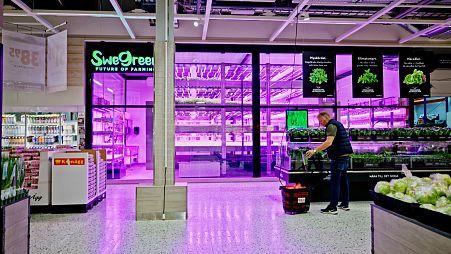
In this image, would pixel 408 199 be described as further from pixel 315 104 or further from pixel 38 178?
pixel 315 104

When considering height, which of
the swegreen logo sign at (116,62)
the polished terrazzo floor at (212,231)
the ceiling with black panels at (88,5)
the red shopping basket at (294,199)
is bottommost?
the polished terrazzo floor at (212,231)

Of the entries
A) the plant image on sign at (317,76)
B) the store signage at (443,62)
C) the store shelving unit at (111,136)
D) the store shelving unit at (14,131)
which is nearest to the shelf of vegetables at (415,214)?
the plant image on sign at (317,76)

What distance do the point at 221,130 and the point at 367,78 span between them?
4679 mm

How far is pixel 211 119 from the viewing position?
11.8m

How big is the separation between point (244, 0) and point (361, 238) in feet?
18.4

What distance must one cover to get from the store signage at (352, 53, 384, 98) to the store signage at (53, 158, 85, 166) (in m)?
7.45

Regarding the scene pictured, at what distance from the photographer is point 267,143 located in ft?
38.8

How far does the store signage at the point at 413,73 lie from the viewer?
10.4 metres

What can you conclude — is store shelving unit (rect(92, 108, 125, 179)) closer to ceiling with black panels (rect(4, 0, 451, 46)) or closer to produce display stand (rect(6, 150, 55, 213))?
ceiling with black panels (rect(4, 0, 451, 46))

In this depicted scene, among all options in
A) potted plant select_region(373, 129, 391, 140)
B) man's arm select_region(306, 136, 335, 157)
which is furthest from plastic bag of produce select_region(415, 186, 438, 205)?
potted plant select_region(373, 129, 391, 140)

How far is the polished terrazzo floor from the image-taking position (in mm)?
4145

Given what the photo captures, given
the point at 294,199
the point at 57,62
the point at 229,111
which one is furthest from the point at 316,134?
the point at 57,62

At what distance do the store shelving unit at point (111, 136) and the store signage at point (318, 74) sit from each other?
6318 mm

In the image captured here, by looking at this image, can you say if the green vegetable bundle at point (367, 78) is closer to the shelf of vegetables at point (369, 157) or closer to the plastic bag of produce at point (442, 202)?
the shelf of vegetables at point (369, 157)
